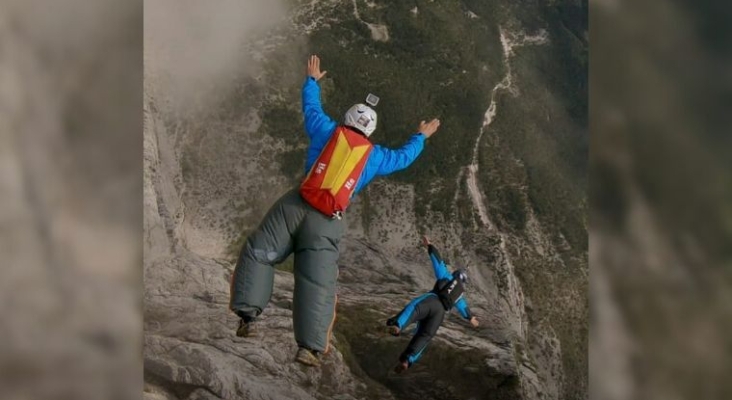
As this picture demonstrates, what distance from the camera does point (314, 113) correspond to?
11.6 ft

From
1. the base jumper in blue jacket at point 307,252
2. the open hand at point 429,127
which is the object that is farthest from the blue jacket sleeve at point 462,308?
the open hand at point 429,127

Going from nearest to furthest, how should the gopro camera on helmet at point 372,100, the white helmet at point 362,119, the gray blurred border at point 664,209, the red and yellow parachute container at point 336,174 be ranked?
the red and yellow parachute container at point 336,174 → the white helmet at point 362,119 → the gopro camera on helmet at point 372,100 → the gray blurred border at point 664,209

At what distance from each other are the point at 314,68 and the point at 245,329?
1.32 m

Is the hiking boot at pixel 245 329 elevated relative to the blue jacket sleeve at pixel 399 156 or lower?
lower

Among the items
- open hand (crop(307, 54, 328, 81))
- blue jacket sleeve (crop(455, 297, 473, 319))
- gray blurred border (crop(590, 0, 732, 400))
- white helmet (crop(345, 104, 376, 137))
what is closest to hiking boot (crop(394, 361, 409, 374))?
blue jacket sleeve (crop(455, 297, 473, 319))

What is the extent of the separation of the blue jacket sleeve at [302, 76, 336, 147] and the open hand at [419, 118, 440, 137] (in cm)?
45

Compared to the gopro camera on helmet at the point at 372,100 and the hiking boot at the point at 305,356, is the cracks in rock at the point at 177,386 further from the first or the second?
the gopro camera on helmet at the point at 372,100

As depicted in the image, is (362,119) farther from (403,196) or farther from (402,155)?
(403,196)

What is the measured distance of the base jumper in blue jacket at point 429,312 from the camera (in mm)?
3594

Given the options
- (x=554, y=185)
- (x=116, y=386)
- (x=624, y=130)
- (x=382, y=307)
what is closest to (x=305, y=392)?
(x=382, y=307)

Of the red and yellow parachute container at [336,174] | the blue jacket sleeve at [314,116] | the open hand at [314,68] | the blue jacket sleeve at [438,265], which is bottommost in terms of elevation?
the blue jacket sleeve at [438,265]

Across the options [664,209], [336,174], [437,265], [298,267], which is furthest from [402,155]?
[664,209]

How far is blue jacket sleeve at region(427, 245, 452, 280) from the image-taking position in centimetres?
364

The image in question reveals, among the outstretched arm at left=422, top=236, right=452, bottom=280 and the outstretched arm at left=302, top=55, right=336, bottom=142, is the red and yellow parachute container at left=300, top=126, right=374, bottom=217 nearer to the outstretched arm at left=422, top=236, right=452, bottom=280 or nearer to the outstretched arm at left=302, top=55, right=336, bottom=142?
the outstretched arm at left=302, top=55, right=336, bottom=142
